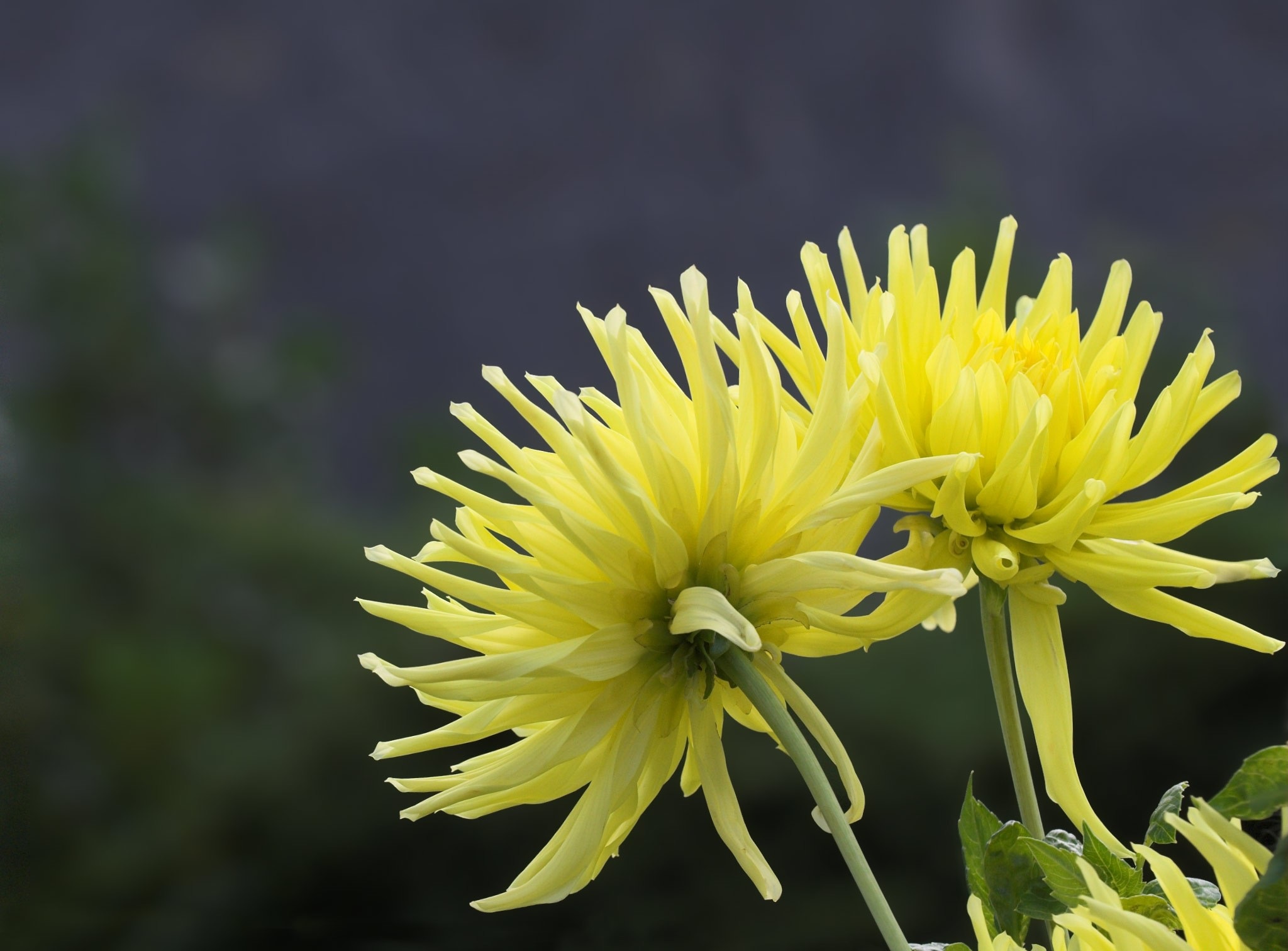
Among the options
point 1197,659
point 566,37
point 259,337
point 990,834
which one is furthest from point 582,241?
point 990,834

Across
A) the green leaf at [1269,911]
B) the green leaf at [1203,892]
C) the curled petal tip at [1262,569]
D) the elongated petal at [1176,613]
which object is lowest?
the green leaf at [1269,911]

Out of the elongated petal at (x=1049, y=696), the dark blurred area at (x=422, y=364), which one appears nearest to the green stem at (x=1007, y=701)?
the elongated petal at (x=1049, y=696)

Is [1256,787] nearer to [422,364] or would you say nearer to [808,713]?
[808,713]

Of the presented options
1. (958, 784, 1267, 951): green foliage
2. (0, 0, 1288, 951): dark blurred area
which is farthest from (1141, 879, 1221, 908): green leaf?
(0, 0, 1288, 951): dark blurred area

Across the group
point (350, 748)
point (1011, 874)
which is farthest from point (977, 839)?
point (350, 748)

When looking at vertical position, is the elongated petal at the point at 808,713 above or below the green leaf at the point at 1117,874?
above

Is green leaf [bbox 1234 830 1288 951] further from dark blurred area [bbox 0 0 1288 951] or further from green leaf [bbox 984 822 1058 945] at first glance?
dark blurred area [bbox 0 0 1288 951]

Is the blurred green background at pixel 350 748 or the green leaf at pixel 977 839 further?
the blurred green background at pixel 350 748

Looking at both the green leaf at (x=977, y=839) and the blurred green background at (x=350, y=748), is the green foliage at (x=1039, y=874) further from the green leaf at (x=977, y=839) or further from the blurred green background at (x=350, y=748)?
the blurred green background at (x=350, y=748)
